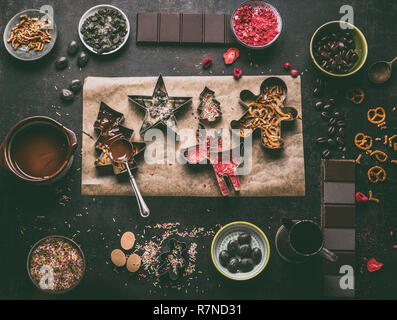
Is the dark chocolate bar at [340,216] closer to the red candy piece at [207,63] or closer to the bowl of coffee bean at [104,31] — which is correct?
the red candy piece at [207,63]

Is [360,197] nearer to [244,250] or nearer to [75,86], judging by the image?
[244,250]

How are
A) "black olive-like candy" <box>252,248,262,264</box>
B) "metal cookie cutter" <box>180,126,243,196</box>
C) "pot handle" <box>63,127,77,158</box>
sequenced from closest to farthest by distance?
"pot handle" <box>63,127,77,158</box> → "black olive-like candy" <box>252,248,262,264</box> → "metal cookie cutter" <box>180,126,243,196</box>

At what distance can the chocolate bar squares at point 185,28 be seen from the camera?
2879 mm

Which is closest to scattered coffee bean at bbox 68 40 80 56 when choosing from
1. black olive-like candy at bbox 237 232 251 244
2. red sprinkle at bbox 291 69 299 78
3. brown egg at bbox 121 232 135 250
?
brown egg at bbox 121 232 135 250

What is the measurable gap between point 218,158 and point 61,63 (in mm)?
1542

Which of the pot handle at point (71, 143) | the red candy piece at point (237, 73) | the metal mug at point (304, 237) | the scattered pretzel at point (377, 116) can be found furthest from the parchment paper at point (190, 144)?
the scattered pretzel at point (377, 116)

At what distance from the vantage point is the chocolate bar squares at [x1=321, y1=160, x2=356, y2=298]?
2732mm

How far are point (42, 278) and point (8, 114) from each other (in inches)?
54.5

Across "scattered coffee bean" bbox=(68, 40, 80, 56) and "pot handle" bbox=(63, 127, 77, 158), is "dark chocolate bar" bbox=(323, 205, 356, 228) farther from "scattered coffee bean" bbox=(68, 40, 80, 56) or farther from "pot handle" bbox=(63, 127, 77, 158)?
"scattered coffee bean" bbox=(68, 40, 80, 56)

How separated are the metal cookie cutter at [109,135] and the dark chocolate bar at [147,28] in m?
0.66

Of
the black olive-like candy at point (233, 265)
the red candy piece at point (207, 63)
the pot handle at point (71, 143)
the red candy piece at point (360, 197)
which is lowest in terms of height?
the black olive-like candy at point (233, 265)

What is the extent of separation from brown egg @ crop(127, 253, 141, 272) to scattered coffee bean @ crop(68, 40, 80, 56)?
5.78 feet

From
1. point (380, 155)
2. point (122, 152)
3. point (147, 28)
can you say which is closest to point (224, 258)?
point (122, 152)

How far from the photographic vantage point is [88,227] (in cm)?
280
